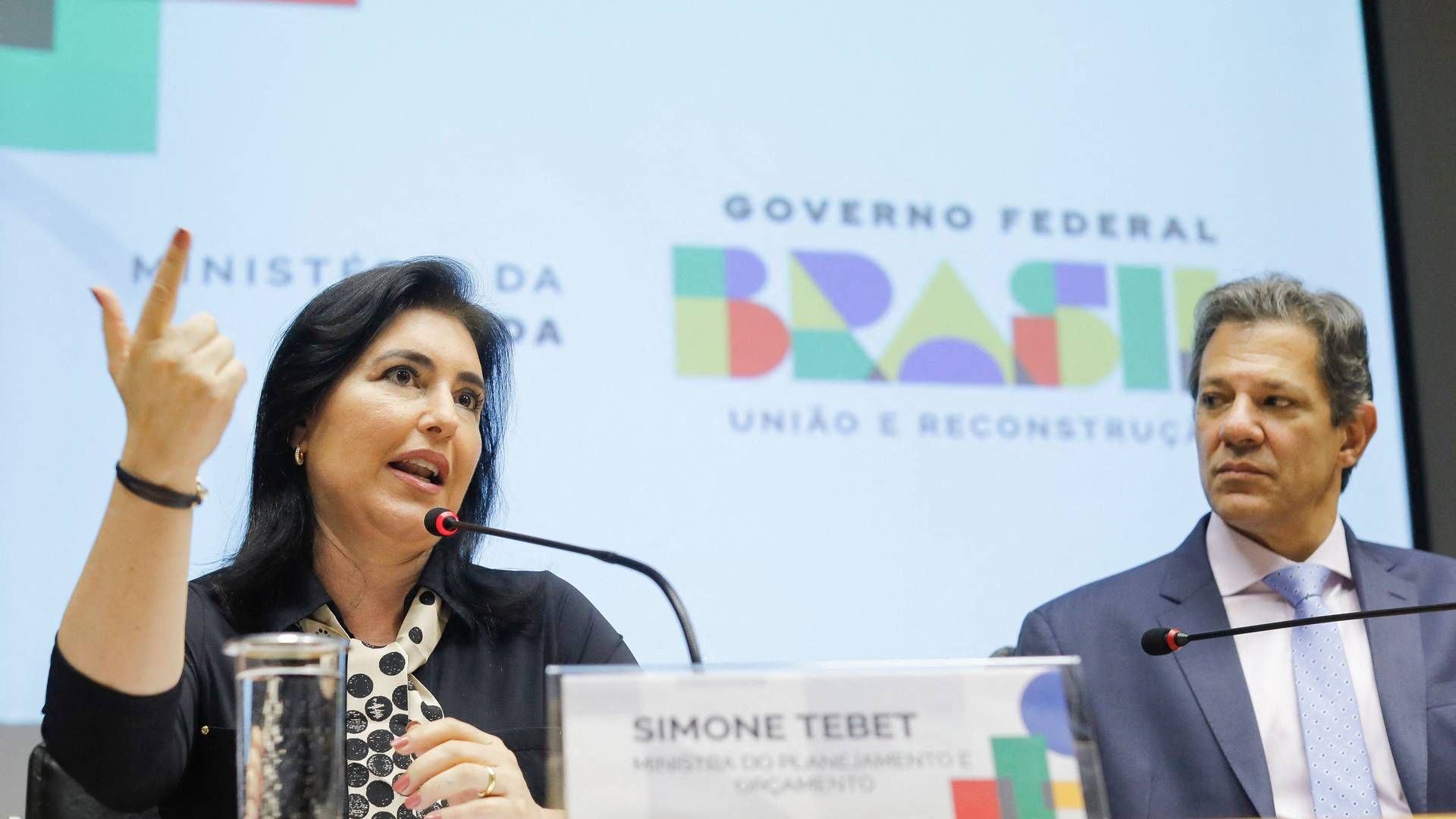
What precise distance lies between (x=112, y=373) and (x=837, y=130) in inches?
89.6

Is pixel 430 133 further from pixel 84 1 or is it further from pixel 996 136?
pixel 996 136

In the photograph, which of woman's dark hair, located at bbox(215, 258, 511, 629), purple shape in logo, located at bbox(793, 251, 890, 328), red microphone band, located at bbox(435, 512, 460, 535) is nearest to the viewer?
red microphone band, located at bbox(435, 512, 460, 535)

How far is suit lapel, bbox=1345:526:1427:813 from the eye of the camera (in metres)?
2.44

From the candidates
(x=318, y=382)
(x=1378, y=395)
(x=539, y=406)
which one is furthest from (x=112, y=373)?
(x=1378, y=395)

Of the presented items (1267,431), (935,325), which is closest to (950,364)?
(935,325)

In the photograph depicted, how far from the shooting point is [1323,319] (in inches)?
113

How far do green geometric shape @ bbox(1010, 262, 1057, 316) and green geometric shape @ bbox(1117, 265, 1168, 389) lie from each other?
16cm

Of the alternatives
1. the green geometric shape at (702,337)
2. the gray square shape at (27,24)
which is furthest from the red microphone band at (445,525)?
the gray square shape at (27,24)

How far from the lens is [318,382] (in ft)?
7.55

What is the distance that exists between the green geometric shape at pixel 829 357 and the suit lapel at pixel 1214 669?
2.82ft

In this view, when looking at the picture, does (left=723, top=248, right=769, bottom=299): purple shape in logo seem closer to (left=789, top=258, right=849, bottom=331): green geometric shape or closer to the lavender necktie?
(left=789, top=258, right=849, bottom=331): green geometric shape

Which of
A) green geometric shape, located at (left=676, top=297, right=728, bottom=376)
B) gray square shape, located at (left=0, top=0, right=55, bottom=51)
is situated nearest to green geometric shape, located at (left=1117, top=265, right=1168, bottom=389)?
green geometric shape, located at (left=676, top=297, right=728, bottom=376)

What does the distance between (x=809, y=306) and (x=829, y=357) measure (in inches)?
4.8

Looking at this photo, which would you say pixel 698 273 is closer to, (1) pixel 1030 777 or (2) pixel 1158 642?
(2) pixel 1158 642
